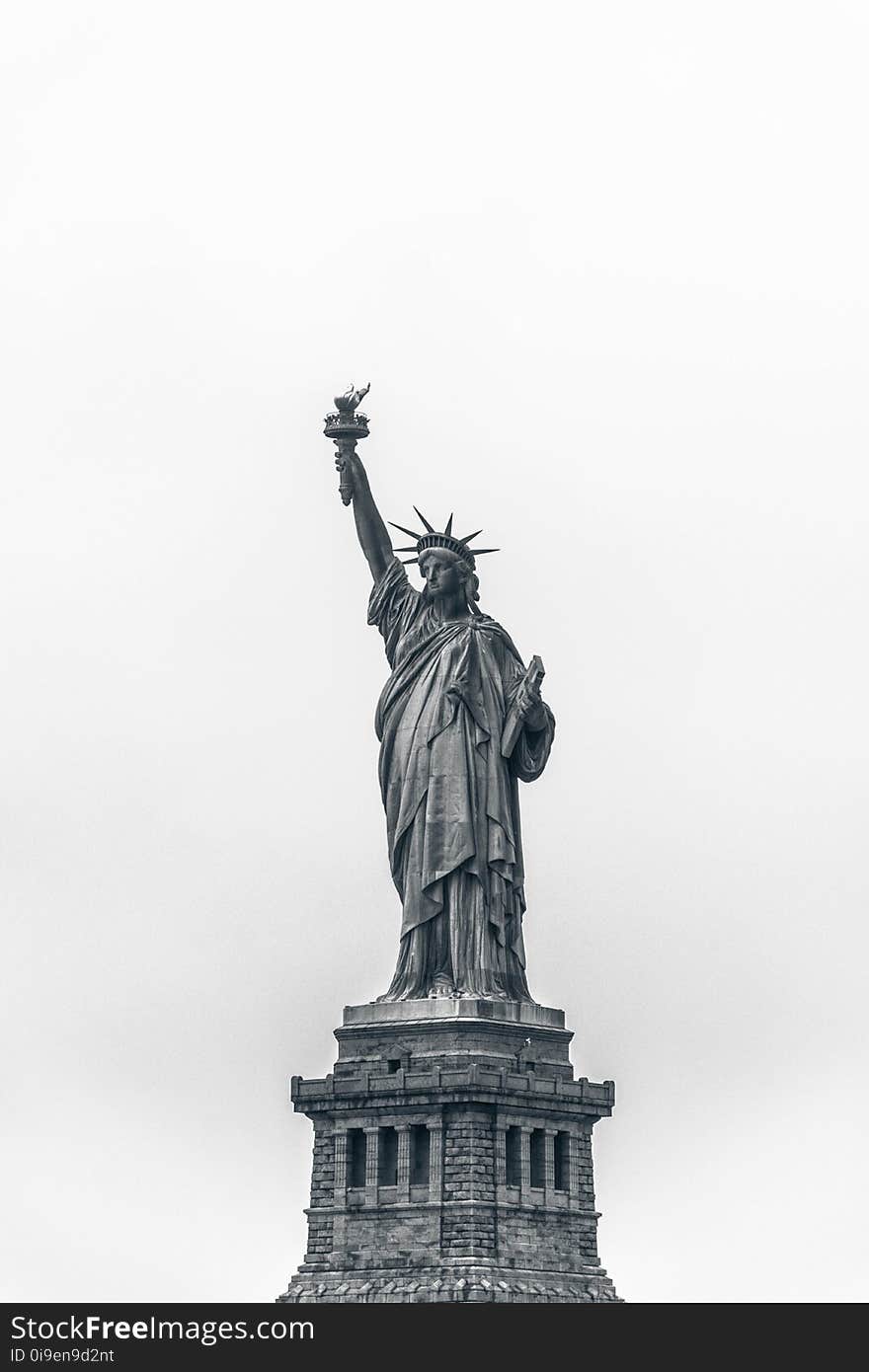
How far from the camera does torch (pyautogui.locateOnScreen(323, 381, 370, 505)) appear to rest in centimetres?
6512

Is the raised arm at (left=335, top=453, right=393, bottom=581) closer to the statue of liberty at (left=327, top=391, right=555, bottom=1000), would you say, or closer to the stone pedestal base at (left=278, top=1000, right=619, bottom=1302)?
the statue of liberty at (left=327, top=391, right=555, bottom=1000)

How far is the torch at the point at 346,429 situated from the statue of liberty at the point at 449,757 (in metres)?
0.02

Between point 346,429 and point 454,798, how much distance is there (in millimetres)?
6475

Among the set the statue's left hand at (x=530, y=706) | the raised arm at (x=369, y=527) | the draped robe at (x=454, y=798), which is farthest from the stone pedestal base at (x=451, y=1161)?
the raised arm at (x=369, y=527)

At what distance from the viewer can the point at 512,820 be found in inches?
2522

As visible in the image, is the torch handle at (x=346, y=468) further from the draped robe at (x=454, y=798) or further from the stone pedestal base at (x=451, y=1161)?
the stone pedestal base at (x=451, y=1161)

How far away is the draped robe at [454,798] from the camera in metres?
63.1

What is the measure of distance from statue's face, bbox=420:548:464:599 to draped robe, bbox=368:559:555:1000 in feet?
1.28

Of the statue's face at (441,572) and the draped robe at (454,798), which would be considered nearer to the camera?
the draped robe at (454,798)

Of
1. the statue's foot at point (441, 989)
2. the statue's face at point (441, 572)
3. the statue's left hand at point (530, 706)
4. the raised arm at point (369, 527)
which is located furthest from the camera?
the raised arm at point (369, 527)

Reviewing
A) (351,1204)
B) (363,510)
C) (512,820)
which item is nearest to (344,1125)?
(351,1204)

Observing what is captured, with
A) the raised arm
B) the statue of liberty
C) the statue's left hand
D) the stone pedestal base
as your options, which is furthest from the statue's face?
the stone pedestal base
